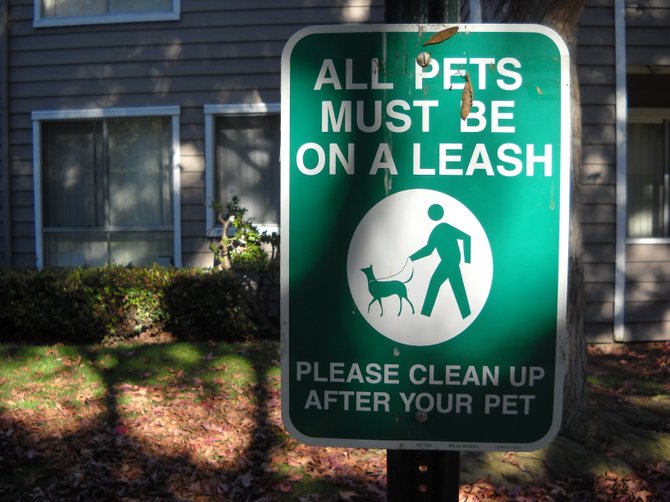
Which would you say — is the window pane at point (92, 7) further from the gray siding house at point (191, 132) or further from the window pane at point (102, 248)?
the window pane at point (102, 248)

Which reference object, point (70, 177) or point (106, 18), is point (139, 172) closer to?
point (70, 177)

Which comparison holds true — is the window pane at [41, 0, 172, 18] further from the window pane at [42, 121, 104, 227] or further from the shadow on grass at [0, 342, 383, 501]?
the shadow on grass at [0, 342, 383, 501]

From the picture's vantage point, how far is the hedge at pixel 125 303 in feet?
26.2

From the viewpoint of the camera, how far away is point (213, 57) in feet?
30.0

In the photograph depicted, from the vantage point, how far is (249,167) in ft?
31.0

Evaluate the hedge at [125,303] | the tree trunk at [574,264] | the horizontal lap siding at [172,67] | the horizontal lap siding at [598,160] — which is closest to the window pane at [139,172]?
the horizontal lap siding at [172,67]

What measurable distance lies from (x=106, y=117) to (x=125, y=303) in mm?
2894

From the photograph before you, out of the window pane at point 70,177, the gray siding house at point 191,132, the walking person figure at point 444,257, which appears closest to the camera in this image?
the walking person figure at point 444,257

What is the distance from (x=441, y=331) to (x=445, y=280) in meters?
0.11

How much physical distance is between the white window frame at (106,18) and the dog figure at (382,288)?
848cm

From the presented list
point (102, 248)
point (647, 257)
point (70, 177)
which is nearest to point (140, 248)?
point (102, 248)

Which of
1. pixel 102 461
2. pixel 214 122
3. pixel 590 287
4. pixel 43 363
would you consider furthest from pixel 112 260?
pixel 590 287

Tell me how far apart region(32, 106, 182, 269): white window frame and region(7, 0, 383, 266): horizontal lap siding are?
78 millimetres

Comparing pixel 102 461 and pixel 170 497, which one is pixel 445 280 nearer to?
pixel 170 497
